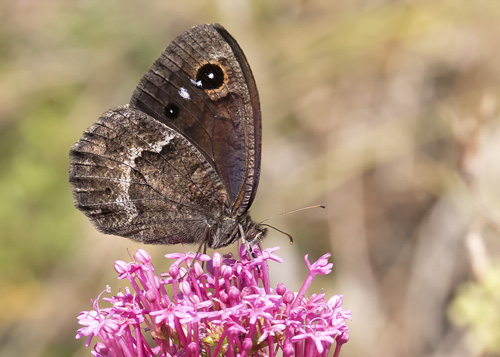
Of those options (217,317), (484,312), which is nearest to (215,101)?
(217,317)

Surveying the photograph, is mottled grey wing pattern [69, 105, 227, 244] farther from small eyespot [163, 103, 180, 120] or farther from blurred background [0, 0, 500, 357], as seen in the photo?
blurred background [0, 0, 500, 357]

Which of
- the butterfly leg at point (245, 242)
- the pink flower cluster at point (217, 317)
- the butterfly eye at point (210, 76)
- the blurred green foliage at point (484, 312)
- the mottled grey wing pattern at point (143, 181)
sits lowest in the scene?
the blurred green foliage at point (484, 312)

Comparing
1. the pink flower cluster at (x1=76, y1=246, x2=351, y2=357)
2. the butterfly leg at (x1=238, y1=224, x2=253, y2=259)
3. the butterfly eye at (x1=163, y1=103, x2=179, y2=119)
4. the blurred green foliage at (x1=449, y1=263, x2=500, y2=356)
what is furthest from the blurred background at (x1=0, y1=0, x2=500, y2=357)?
the pink flower cluster at (x1=76, y1=246, x2=351, y2=357)

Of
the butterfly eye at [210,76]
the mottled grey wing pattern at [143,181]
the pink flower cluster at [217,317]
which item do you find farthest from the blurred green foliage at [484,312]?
the butterfly eye at [210,76]

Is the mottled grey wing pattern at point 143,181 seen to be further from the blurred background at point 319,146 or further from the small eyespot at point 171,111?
the blurred background at point 319,146

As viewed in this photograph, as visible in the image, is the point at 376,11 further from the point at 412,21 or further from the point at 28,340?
the point at 28,340

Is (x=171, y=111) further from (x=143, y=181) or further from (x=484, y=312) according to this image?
(x=484, y=312)
